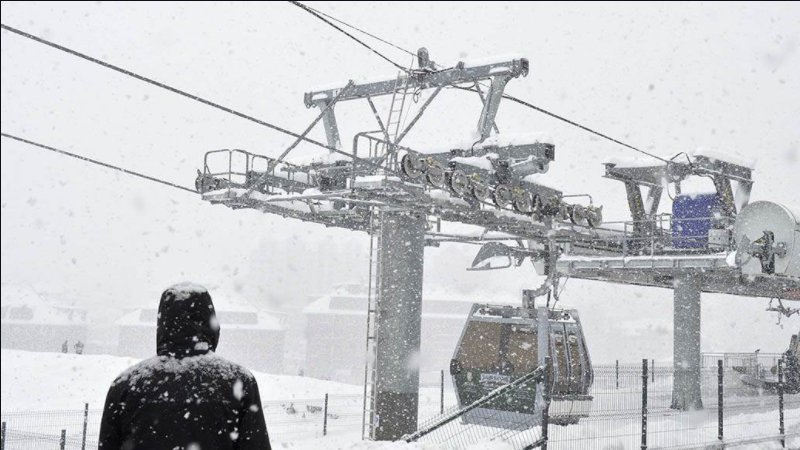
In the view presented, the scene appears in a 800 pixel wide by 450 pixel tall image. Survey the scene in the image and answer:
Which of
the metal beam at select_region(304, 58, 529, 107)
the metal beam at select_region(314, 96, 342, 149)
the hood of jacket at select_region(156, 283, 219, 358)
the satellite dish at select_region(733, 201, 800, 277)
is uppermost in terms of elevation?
the metal beam at select_region(304, 58, 529, 107)

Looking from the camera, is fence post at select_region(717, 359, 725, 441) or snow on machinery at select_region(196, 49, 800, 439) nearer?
fence post at select_region(717, 359, 725, 441)

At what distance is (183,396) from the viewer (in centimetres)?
297

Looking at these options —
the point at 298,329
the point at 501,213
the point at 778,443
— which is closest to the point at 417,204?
the point at 501,213

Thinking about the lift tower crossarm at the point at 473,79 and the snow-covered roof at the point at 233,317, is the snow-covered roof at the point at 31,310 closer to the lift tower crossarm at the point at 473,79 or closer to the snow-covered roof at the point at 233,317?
the snow-covered roof at the point at 233,317

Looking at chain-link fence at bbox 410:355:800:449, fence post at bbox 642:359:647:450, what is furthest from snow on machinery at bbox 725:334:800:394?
fence post at bbox 642:359:647:450

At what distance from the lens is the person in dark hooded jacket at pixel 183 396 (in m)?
2.94

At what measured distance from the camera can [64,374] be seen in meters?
36.8

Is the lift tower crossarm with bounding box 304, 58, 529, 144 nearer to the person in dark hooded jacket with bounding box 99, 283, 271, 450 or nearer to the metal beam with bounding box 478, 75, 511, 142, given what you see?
the metal beam with bounding box 478, 75, 511, 142

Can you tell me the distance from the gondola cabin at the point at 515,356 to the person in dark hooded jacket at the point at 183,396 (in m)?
13.2

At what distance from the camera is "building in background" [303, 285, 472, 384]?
97688 mm

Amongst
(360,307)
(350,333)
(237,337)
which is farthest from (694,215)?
(237,337)

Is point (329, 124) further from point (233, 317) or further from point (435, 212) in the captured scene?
point (233, 317)

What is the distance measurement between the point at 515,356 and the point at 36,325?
10101 cm

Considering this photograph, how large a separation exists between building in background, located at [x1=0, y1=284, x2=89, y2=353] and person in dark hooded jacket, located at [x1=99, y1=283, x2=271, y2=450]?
105254mm
